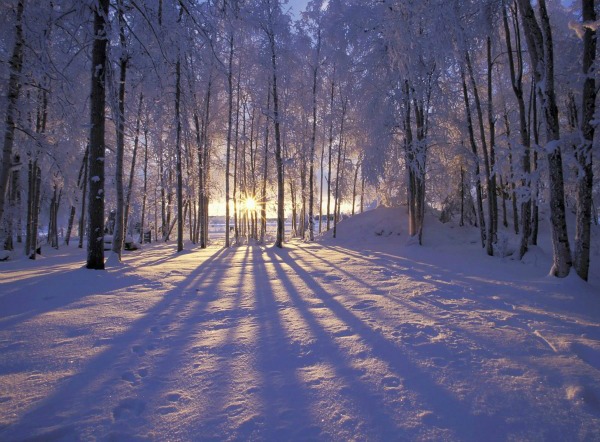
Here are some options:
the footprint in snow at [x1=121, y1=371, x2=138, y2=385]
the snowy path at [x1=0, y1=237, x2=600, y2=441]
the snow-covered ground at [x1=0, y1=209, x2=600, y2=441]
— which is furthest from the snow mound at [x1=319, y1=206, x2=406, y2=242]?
the footprint in snow at [x1=121, y1=371, x2=138, y2=385]

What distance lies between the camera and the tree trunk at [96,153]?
6246mm

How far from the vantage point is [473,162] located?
1119 cm

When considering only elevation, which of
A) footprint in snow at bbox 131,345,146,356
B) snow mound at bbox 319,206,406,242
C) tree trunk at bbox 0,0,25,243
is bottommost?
footprint in snow at bbox 131,345,146,356

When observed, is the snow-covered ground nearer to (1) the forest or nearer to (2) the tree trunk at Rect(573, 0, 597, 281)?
(2) the tree trunk at Rect(573, 0, 597, 281)

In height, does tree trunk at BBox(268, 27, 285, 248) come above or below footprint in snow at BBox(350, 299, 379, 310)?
above

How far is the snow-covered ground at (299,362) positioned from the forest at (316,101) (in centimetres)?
274

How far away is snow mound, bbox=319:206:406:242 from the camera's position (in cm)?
1562

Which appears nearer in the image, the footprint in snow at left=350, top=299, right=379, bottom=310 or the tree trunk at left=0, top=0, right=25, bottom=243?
the footprint in snow at left=350, top=299, right=379, bottom=310

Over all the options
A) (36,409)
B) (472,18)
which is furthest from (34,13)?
(472,18)

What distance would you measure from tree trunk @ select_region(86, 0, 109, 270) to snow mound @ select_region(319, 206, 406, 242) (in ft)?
39.8

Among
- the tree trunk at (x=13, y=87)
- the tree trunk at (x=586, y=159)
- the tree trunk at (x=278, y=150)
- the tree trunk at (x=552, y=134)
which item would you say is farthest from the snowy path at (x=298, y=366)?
the tree trunk at (x=278, y=150)

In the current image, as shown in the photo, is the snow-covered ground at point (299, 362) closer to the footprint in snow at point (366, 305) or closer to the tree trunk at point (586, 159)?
the footprint in snow at point (366, 305)

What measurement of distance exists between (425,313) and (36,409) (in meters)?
3.85

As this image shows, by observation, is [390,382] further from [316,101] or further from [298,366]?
[316,101]
